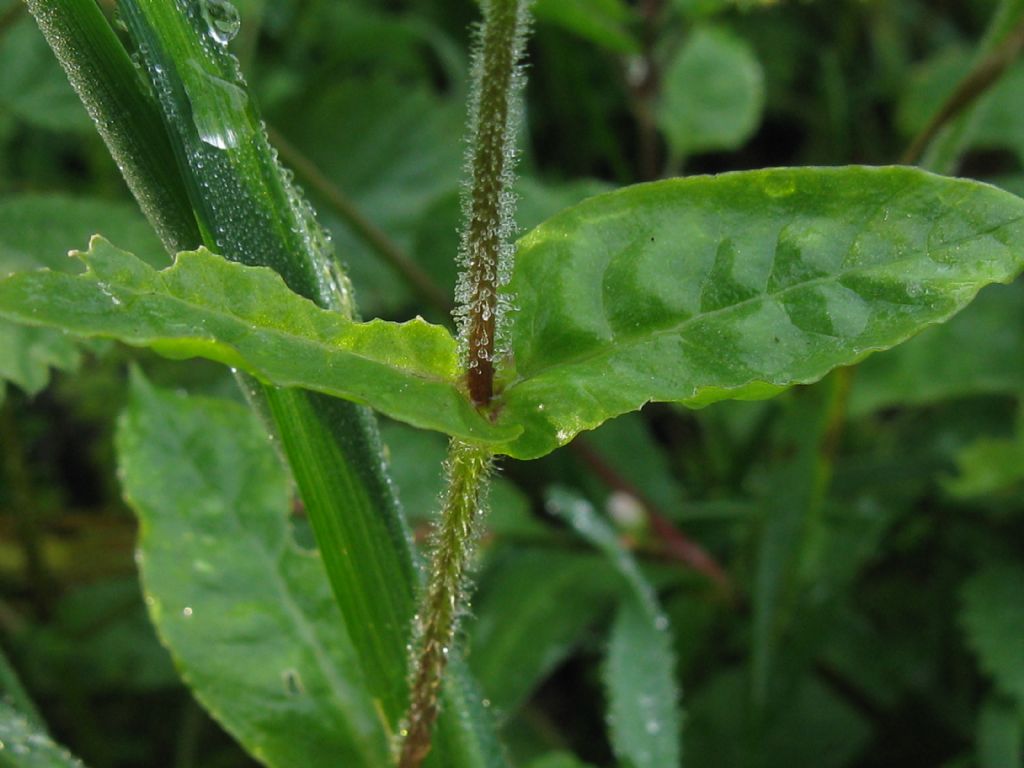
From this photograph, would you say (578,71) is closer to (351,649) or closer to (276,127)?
(276,127)

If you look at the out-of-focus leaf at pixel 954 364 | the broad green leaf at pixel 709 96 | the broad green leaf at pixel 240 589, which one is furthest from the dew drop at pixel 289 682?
the broad green leaf at pixel 709 96

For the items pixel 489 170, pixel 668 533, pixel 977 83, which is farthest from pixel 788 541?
pixel 489 170

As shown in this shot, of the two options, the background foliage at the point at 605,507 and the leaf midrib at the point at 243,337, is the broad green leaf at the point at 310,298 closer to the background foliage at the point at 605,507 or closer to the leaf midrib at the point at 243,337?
the leaf midrib at the point at 243,337

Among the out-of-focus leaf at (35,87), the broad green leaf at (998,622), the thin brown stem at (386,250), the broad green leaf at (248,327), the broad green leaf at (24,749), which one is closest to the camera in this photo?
the broad green leaf at (248,327)

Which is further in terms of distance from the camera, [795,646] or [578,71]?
[578,71]

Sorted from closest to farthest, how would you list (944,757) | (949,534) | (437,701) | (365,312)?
(437,701), (944,757), (949,534), (365,312)

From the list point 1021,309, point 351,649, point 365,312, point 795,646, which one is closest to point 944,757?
point 795,646
